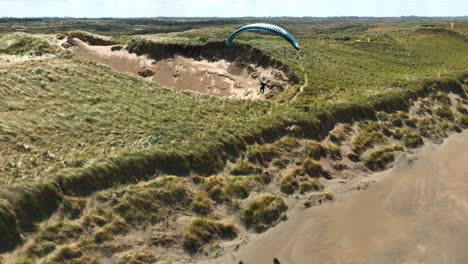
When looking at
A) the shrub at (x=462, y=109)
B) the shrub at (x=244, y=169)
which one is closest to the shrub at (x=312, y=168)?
the shrub at (x=244, y=169)

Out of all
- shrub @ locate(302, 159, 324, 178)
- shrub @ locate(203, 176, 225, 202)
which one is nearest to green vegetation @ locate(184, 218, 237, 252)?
shrub @ locate(203, 176, 225, 202)

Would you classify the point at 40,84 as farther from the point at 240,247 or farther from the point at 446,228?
the point at 446,228

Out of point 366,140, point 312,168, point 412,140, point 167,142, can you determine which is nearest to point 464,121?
point 412,140

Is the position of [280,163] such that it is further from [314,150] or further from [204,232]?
[204,232]

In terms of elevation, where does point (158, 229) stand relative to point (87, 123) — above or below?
below

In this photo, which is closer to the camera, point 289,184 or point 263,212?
point 263,212

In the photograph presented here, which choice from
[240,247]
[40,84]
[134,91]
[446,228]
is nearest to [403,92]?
[446,228]
